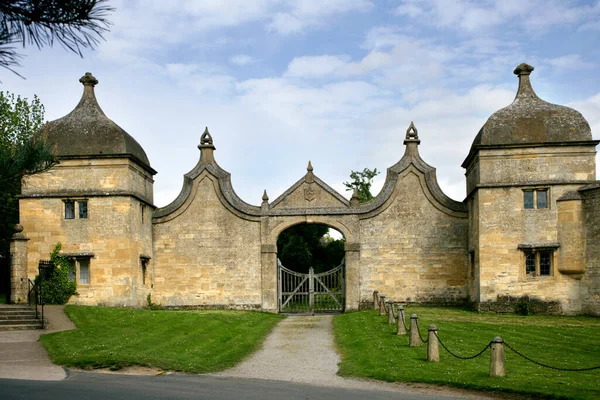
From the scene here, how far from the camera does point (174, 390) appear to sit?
11695 mm

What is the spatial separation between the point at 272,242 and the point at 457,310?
24.9 feet

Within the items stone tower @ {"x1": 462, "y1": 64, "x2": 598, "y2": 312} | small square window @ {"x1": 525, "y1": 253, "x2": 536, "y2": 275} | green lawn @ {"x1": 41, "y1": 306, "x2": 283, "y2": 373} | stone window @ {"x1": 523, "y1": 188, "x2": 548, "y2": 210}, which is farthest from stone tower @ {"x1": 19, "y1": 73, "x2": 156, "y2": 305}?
stone window @ {"x1": 523, "y1": 188, "x2": 548, "y2": 210}

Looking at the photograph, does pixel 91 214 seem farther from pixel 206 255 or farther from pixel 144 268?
pixel 206 255

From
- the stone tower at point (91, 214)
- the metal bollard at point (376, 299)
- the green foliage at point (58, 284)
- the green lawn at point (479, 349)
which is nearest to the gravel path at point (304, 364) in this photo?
the green lawn at point (479, 349)

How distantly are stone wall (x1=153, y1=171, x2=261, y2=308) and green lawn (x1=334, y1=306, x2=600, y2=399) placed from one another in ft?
17.5

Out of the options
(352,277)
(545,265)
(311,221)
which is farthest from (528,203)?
(311,221)

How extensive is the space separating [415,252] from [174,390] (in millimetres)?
16988

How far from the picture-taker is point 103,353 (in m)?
15.3

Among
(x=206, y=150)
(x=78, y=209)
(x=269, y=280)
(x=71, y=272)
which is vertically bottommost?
(x=269, y=280)

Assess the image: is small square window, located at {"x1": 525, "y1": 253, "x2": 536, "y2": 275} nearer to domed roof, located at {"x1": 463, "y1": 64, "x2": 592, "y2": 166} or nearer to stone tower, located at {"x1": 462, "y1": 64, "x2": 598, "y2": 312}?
stone tower, located at {"x1": 462, "y1": 64, "x2": 598, "y2": 312}

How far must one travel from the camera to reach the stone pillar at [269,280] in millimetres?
27500

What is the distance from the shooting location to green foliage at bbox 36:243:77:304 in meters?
25.2

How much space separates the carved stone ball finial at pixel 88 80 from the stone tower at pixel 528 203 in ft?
49.1

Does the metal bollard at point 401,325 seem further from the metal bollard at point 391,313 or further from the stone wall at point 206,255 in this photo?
the stone wall at point 206,255
